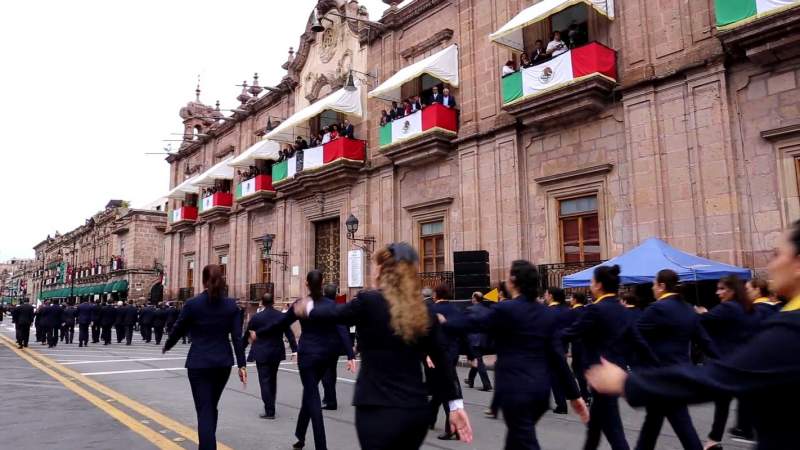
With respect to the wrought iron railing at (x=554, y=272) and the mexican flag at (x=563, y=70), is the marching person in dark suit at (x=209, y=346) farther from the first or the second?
the mexican flag at (x=563, y=70)

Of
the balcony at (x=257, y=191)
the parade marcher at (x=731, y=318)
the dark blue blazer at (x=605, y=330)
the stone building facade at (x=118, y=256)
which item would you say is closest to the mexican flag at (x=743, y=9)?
the parade marcher at (x=731, y=318)

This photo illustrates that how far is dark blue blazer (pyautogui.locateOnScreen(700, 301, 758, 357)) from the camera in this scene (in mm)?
6125

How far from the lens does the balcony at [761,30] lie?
A: 10047 mm

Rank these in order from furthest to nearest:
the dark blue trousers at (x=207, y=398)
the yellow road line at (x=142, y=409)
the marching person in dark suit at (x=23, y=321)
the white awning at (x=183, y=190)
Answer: the white awning at (x=183, y=190)
the marching person in dark suit at (x=23, y=321)
the yellow road line at (x=142, y=409)
the dark blue trousers at (x=207, y=398)

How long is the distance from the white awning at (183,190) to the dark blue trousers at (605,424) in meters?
27.8

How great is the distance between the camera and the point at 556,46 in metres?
13.8

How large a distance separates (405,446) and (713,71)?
11302 millimetres

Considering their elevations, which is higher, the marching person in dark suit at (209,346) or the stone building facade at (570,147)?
the stone building facade at (570,147)

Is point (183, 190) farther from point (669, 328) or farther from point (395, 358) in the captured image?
point (395, 358)

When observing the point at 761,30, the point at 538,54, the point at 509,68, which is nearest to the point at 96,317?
the point at 509,68

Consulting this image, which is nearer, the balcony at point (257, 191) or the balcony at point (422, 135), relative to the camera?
the balcony at point (422, 135)

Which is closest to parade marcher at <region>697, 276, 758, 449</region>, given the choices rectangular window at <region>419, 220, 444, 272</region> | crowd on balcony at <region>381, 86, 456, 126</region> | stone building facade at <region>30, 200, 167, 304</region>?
rectangular window at <region>419, 220, 444, 272</region>

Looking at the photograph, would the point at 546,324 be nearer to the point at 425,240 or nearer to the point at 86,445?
the point at 86,445

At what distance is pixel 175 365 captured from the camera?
518 inches
